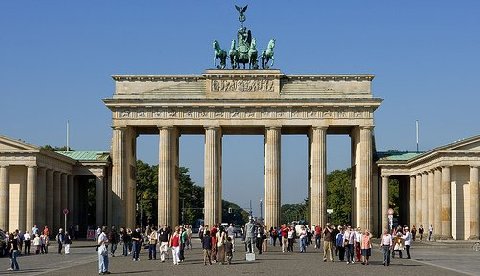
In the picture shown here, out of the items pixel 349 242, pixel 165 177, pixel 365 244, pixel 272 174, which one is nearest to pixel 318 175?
pixel 272 174

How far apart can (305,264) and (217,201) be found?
5334 cm

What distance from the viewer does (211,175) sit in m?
108

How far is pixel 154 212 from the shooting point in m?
178

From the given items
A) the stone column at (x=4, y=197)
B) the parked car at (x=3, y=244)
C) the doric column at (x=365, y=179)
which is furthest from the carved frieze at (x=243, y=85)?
the parked car at (x=3, y=244)

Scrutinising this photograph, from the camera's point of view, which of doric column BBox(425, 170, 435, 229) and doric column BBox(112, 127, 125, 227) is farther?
doric column BBox(112, 127, 125, 227)

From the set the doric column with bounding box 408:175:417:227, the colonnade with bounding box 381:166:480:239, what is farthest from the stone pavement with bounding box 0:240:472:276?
the doric column with bounding box 408:175:417:227

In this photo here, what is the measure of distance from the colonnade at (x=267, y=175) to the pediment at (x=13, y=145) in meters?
15.6

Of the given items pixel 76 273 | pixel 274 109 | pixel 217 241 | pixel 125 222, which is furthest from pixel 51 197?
pixel 76 273

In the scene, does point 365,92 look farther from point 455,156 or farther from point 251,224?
point 251,224

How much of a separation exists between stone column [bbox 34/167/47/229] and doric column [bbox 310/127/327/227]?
28273 mm

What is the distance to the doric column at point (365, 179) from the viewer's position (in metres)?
107

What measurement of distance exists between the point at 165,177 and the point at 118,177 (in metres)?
4.99

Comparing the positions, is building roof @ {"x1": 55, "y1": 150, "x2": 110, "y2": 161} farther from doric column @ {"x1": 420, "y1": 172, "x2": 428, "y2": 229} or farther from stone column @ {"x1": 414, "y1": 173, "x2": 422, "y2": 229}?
doric column @ {"x1": 420, "y1": 172, "x2": 428, "y2": 229}

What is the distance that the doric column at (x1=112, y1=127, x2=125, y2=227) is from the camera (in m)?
107
